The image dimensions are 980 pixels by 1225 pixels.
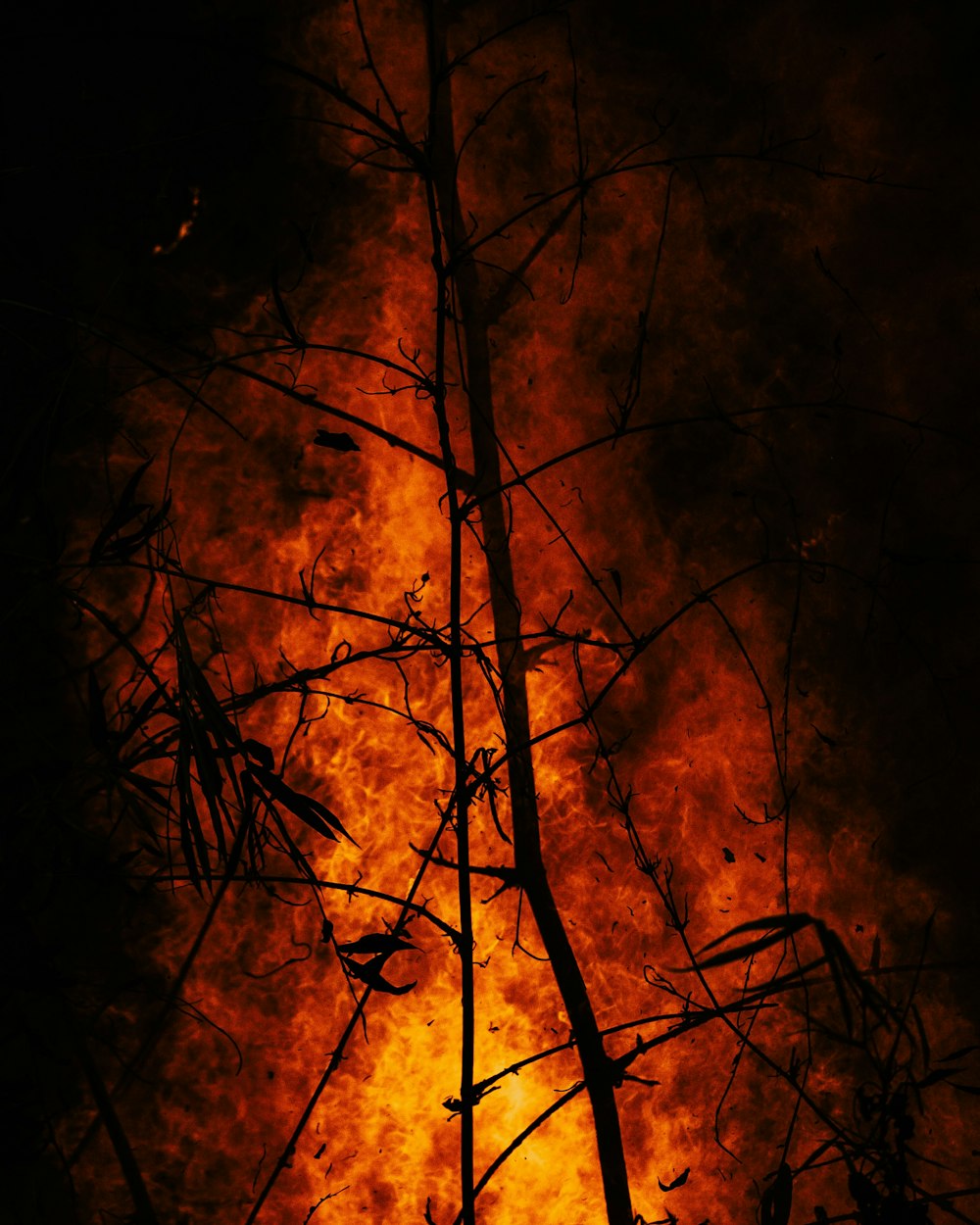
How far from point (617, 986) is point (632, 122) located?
1.64 meters

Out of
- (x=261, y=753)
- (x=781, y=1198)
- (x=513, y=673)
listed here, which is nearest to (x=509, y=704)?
(x=513, y=673)

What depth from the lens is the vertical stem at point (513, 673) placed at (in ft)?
6.36

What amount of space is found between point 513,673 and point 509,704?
2.7 inches

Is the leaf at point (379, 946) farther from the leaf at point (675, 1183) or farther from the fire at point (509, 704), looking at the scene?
the leaf at point (675, 1183)

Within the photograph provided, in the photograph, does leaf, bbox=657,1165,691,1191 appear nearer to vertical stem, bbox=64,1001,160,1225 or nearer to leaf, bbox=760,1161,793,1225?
leaf, bbox=760,1161,793,1225

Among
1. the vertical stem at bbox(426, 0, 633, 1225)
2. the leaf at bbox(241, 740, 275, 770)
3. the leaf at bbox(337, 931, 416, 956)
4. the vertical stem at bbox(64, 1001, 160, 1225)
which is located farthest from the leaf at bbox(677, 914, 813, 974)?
the vertical stem at bbox(64, 1001, 160, 1225)

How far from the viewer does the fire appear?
2010 mm

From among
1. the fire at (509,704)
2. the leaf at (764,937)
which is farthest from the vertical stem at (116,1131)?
the leaf at (764,937)

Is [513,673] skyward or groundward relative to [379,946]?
skyward

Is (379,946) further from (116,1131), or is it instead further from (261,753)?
(116,1131)

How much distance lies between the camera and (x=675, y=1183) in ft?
6.88

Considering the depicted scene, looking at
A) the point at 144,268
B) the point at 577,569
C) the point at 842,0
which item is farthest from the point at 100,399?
the point at 842,0

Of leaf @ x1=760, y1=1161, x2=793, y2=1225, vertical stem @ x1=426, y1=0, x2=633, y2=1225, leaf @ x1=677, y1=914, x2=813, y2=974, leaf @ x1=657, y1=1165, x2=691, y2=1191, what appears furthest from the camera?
leaf @ x1=657, y1=1165, x2=691, y2=1191

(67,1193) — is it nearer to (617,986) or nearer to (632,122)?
(617,986)
